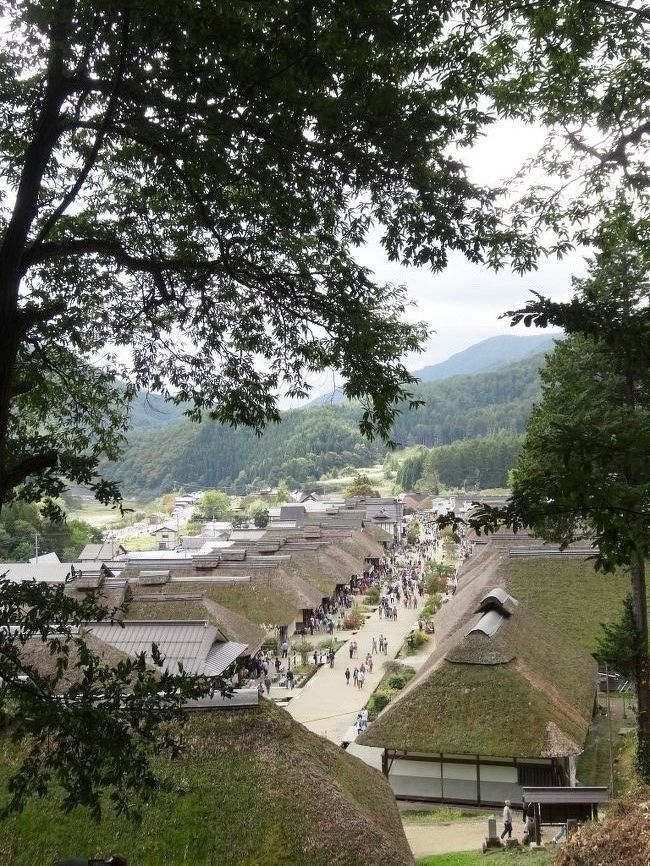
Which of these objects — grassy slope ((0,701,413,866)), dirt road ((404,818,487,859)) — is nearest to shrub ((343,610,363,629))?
dirt road ((404,818,487,859))

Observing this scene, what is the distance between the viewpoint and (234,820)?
7.95 meters

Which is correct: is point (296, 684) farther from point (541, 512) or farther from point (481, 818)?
point (541, 512)

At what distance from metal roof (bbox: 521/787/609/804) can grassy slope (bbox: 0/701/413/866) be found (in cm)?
371

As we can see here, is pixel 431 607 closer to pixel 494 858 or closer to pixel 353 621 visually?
pixel 353 621

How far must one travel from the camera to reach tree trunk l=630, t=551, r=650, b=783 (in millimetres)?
13367

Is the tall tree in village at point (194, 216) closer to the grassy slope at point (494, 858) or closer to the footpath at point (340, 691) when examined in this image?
the grassy slope at point (494, 858)

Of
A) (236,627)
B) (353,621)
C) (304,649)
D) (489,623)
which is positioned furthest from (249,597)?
(489,623)

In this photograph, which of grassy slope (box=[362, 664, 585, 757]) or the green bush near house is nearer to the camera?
grassy slope (box=[362, 664, 585, 757])

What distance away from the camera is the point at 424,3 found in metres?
4.79

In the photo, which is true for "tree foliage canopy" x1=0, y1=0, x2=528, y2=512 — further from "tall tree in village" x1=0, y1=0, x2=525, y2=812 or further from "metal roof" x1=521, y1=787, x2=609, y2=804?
"metal roof" x1=521, y1=787, x2=609, y2=804

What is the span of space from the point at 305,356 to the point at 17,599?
111 inches

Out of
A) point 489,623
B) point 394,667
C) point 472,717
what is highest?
point 489,623

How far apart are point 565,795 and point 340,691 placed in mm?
11960

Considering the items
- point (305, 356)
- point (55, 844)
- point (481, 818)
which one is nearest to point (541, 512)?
point (305, 356)
